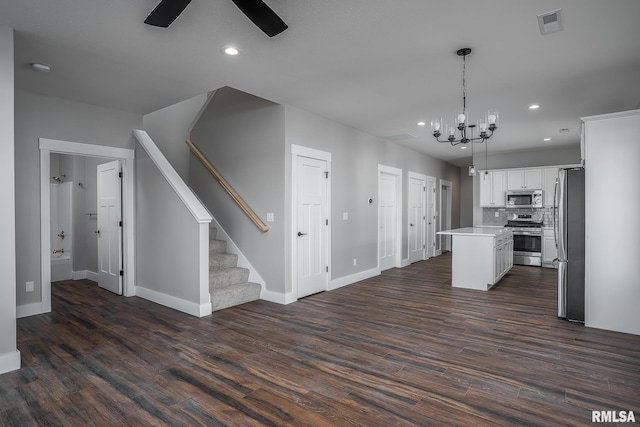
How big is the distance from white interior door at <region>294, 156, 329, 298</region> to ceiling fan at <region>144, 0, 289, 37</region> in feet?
8.88

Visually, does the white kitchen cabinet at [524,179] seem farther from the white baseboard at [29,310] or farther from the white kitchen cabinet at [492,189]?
the white baseboard at [29,310]

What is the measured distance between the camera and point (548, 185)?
25.3ft

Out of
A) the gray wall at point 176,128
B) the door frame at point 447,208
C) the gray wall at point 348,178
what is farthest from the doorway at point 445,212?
the gray wall at point 176,128

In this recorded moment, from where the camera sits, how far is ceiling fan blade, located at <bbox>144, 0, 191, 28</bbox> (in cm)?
199

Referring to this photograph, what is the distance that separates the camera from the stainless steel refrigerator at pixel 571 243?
3865mm

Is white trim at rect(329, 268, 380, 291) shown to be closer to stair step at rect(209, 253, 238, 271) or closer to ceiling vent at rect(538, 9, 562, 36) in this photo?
stair step at rect(209, 253, 238, 271)

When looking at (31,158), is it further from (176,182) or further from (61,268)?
(61,268)

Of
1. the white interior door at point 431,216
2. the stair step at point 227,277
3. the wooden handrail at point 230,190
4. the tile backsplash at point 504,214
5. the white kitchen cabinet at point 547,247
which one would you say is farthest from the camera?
the white interior door at point 431,216

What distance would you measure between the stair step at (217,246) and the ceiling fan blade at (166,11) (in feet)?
11.2

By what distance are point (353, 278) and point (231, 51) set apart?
402 centimetres

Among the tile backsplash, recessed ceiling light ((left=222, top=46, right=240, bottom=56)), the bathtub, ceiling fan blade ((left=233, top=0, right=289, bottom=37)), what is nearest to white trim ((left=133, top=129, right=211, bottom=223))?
recessed ceiling light ((left=222, top=46, right=240, bottom=56))

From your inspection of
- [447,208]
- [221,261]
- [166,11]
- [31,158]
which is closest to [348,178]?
[221,261]

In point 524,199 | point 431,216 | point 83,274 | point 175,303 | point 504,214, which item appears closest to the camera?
point 175,303

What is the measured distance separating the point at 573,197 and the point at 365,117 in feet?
9.43
